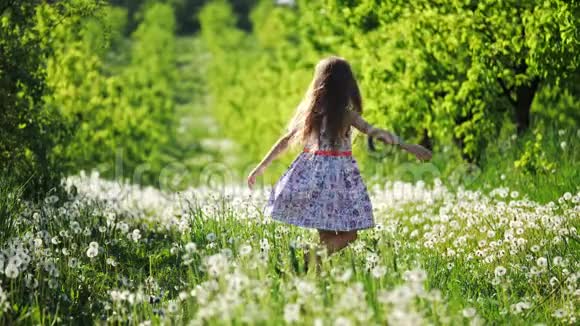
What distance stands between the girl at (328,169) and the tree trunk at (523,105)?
5901 mm

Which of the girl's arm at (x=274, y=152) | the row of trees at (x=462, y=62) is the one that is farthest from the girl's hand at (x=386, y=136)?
the row of trees at (x=462, y=62)

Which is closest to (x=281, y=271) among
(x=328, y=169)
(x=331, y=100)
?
(x=328, y=169)

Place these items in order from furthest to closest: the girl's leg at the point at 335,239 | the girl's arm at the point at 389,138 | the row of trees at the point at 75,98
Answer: the row of trees at the point at 75,98
the girl's leg at the point at 335,239
the girl's arm at the point at 389,138

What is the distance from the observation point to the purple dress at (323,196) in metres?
5.80

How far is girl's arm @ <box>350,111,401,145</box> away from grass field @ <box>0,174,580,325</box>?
2.40ft

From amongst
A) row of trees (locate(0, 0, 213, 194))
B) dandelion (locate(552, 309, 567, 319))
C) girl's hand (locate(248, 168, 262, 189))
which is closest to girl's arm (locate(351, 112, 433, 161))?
girl's hand (locate(248, 168, 262, 189))

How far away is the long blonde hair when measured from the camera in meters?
6.00

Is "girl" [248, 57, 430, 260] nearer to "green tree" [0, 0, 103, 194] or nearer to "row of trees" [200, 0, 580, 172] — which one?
"row of trees" [200, 0, 580, 172]

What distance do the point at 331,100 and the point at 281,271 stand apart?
56.9 inches

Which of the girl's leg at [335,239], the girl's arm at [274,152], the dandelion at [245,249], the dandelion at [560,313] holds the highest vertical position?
the girl's arm at [274,152]

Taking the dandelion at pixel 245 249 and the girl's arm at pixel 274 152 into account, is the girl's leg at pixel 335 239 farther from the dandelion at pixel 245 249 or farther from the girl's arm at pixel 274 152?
the dandelion at pixel 245 249

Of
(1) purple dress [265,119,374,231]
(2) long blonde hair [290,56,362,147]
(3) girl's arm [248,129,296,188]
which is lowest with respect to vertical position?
(1) purple dress [265,119,374,231]

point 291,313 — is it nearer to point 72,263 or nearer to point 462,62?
point 72,263

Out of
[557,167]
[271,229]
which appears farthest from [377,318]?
[557,167]
